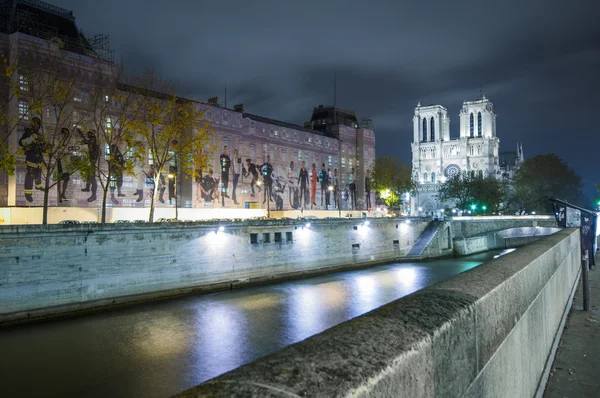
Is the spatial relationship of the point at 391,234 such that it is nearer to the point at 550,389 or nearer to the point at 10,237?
the point at 10,237

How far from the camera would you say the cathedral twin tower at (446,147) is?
449 ft

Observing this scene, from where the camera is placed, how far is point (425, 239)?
61.8 meters

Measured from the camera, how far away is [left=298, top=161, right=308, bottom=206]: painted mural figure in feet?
247

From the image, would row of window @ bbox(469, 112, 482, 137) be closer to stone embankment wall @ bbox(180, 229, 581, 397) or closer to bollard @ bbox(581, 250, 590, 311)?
bollard @ bbox(581, 250, 590, 311)

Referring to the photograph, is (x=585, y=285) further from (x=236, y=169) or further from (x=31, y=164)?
(x=236, y=169)

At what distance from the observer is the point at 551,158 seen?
93.9 meters

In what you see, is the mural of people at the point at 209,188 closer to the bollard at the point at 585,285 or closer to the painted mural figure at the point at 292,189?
the painted mural figure at the point at 292,189

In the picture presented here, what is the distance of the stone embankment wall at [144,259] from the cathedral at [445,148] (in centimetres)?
9798

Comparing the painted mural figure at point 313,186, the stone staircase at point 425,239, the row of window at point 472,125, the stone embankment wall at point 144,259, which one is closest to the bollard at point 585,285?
the stone embankment wall at point 144,259

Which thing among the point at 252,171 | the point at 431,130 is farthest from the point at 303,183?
the point at 431,130

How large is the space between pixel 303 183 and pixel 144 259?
1873 inches

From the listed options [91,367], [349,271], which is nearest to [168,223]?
[91,367]

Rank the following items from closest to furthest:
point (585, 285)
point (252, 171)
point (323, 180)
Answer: point (585, 285), point (252, 171), point (323, 180)

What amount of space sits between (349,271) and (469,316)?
45851mm
